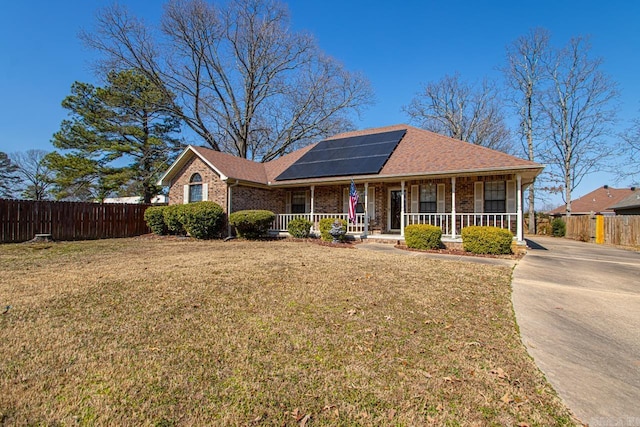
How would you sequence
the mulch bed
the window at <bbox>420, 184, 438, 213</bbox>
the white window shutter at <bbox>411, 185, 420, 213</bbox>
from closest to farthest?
the mulch bed, the window at <bbox>420, 184, 438, 213</bbox>, the white window shutter at <bbox>411, 185, 420, 213</bbox>

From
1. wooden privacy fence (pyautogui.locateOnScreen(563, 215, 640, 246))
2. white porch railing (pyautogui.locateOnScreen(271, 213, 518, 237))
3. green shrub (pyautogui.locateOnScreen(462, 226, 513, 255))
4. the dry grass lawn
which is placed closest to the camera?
the dry grass lawn

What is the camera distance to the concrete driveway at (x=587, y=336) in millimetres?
2326

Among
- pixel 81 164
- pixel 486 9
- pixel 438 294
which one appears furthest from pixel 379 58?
pixel 81 164

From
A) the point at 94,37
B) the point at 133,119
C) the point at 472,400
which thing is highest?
the point at 94,37

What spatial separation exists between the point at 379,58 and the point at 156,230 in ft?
54.3

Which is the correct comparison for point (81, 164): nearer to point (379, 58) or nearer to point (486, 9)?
point (379, 58)

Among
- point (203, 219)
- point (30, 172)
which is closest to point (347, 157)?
point (203, 219)

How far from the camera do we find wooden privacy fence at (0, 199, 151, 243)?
12.5 metres

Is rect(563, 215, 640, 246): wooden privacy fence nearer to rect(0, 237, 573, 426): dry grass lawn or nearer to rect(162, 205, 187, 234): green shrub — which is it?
rect(0, 237, 573, 426): dry grass lawn

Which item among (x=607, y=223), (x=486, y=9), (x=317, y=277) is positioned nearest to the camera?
(x=317, y=277)

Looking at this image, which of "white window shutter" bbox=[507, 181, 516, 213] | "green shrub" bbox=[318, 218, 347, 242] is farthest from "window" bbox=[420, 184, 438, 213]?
"green shrub" bbox=[318, 218, 347, 242]

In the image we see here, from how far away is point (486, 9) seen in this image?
13.2 metres

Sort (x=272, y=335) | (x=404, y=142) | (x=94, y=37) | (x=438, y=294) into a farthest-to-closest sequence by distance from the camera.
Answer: (x=94, y=37), (x=404, y=142), (x=438, y=294), (x=272, y=335)

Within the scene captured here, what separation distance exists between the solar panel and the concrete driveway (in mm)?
8231
